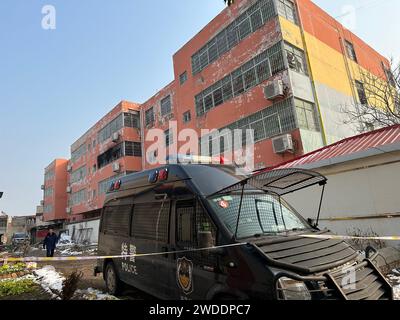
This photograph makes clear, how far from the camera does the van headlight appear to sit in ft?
10.2

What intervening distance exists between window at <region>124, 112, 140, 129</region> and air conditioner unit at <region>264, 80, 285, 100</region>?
1886 centimetres

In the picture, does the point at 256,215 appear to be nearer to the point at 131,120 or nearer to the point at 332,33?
the point at 332,33

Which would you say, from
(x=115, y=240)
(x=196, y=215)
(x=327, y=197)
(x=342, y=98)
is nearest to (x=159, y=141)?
(x=342, y=98)

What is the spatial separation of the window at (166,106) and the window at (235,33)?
512 centimetres

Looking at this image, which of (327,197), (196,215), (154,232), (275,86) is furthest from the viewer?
(275,86)

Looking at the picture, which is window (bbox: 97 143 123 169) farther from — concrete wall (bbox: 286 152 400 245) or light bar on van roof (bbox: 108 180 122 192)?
concrete wall (bbox: 286 152 400 245)

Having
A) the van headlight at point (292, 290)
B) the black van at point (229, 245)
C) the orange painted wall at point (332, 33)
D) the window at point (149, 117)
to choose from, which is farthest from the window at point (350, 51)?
the van headlight at point (292, 290)

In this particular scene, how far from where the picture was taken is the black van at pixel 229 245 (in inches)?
130

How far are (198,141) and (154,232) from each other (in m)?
16.8

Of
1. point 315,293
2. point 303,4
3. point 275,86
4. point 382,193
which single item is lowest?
point 315,293

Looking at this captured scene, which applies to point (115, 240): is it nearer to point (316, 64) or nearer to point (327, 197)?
point (327, 197)

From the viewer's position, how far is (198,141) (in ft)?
71.8

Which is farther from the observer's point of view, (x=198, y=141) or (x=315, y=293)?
(x=198, y=141)

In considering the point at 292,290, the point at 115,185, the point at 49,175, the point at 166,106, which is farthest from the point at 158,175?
the point at 49,175
